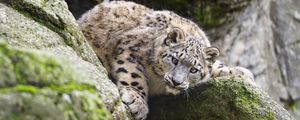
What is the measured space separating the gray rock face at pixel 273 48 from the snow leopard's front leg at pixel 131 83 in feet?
12.9

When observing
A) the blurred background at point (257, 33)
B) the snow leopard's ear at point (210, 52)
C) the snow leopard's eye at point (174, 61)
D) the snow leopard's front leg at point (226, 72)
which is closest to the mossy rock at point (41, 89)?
the snow leopard's eye at point (174, 61)

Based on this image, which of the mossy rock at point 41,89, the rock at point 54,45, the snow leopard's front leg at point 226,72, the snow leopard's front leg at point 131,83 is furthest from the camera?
the snow leopard's front leg at point 226,72

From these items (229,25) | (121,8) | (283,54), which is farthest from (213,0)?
(283,54)

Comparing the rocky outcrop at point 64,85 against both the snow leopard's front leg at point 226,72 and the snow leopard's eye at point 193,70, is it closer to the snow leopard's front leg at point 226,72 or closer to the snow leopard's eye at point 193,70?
the snow leopard's eye at point 193,70

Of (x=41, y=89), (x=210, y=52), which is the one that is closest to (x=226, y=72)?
(x=210, y=52)

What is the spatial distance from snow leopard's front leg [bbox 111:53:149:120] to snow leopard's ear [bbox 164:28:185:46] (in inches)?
15.2

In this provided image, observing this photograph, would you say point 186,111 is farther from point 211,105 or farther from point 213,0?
point 213,0

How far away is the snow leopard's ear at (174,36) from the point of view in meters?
6.58

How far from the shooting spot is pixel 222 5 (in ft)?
30.2

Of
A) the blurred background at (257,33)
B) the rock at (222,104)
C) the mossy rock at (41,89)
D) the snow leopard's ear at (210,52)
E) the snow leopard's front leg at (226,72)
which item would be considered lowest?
the mossy rock at (41,89)

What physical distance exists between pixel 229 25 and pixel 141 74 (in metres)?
3.66

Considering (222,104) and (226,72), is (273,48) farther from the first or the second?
(222,104)

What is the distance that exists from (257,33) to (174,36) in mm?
4271

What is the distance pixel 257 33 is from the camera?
10594 mm
